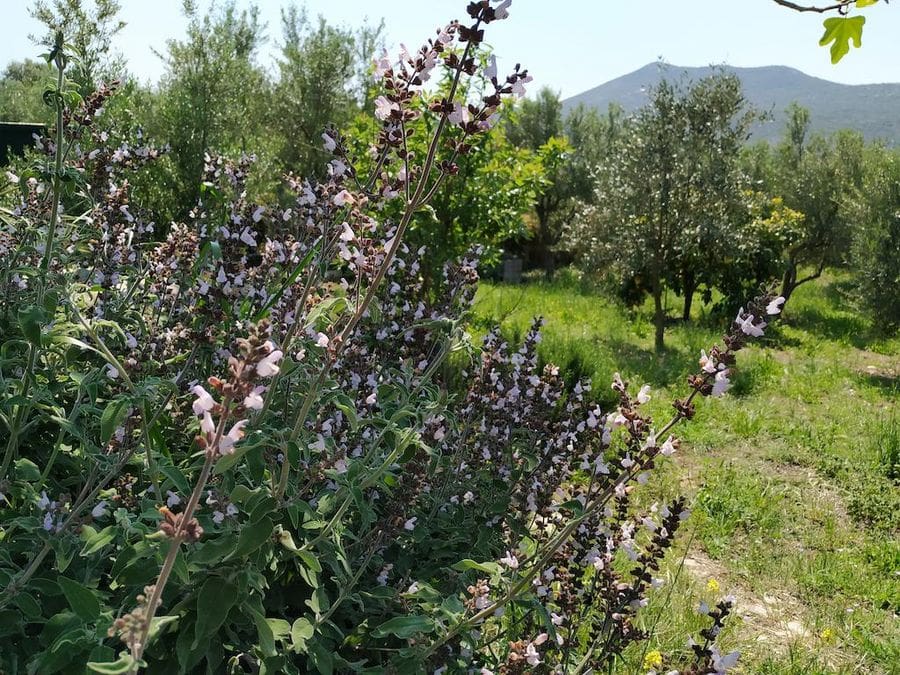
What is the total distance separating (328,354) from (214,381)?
30.0 inches

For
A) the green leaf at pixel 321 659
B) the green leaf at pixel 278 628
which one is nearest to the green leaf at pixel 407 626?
the green leaf at pixel 321 659

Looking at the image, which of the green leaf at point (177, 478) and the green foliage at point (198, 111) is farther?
the green foliage at point (198, 111)

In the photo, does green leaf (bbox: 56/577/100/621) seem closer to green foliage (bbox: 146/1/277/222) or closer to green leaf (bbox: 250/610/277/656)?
green leaf (bbox: 250/610/277/656)

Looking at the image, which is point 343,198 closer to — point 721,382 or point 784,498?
point 721,382

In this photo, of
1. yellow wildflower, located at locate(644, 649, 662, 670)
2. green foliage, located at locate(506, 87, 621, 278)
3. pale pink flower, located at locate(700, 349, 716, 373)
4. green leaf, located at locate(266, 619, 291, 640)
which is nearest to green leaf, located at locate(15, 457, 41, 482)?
green leaf, located at locate(266, 619, 291, 640)

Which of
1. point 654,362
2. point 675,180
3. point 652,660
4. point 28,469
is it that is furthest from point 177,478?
point 675,180

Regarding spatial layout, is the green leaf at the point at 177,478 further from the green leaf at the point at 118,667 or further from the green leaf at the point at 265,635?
the green leaf at the point at 118,667

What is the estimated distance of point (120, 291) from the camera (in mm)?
3158

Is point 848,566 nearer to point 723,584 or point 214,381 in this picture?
point 723,584

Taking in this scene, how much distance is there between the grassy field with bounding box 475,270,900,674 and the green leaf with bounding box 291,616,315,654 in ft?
7.48

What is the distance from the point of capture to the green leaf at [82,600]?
155 centimetres

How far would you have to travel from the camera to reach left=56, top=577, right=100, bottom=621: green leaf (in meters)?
1.55

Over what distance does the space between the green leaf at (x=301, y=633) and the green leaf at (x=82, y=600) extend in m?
0.48

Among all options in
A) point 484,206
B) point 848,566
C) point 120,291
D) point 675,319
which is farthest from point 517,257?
point 120,291
